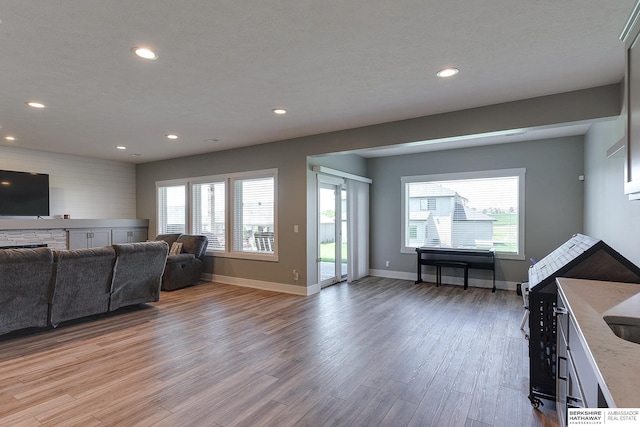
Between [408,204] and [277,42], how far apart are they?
5138 millimetres

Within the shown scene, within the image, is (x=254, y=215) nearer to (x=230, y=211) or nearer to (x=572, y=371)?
(x=230, y=211)

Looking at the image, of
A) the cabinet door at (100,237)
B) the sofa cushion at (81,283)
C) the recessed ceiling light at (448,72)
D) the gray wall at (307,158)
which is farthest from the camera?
the cabinet door at (100,237)

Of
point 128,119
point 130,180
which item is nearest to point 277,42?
point 128,119

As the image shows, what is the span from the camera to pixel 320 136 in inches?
204

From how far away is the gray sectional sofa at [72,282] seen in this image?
3273mm

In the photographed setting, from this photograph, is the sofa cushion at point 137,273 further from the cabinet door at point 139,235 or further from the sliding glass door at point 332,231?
the cabinet door at point 139,235

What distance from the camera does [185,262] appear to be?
19.7 ft

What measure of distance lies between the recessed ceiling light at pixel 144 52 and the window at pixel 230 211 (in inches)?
129

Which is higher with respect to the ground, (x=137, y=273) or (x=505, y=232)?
(x=505, y=232)

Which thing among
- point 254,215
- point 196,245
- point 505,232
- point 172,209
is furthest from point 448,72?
point 172,209

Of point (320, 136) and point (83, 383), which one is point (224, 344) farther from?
point (320, 136)

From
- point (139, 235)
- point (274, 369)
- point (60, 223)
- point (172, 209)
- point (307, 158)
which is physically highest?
point (307, 158)

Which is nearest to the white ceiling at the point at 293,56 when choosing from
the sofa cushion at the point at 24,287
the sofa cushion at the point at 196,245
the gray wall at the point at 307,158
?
the gray wall at the point at 307,158

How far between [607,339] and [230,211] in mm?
5947
